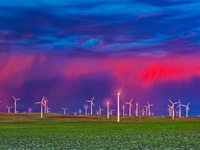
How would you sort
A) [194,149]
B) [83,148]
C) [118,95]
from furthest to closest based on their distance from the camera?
[118,95]
[83,148]
[194,149]

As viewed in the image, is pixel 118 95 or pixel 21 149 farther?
pixel 118 95

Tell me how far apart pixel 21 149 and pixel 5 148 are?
2.56m

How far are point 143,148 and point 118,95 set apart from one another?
117738 millimetres

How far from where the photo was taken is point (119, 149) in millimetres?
46156

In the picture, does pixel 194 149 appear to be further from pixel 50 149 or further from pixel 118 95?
pixel 118 95

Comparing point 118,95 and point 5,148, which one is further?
point 118,95

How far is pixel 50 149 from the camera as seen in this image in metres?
47.2

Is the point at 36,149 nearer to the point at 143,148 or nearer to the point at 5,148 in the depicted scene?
the point at 5,148

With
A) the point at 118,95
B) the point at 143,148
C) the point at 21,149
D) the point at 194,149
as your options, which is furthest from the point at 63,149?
the point at 118,95

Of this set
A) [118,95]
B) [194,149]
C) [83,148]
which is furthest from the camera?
[118,95]

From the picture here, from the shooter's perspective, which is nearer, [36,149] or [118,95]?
[36,149]

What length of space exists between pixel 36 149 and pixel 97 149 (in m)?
6.22

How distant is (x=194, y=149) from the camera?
44.6m

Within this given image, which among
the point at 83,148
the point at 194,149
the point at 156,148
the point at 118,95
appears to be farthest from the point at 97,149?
the point at 118,95
